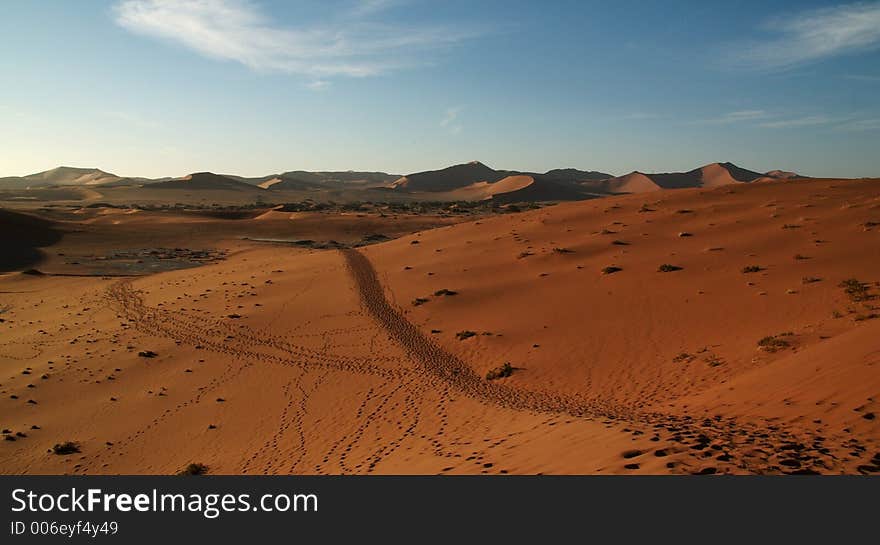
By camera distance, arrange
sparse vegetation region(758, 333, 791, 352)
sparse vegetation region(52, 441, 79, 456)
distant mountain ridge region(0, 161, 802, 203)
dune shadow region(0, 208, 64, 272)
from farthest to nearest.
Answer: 1. distant mountain ridge region(0, 161, 802, 203)
2. dune shadow region(0, 208, 64, 272)
3. sparse vegetation region(758, 333, 791, 352)
4. sparse vegetation region(52, 441, 79, 456)

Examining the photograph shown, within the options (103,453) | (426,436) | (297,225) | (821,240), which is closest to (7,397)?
(103,453)

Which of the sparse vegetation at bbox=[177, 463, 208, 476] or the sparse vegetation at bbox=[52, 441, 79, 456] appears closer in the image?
the sparse vegetation at bbox=[177, 463, 208, 476]

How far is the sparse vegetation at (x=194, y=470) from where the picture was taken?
977cm

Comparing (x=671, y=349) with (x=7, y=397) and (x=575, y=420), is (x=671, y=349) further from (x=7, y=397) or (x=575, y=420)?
(x=7, y=397)

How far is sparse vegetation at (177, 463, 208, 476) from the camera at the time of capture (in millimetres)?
9773

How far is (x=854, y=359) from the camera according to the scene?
9289 mm

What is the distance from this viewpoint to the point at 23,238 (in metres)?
45.3

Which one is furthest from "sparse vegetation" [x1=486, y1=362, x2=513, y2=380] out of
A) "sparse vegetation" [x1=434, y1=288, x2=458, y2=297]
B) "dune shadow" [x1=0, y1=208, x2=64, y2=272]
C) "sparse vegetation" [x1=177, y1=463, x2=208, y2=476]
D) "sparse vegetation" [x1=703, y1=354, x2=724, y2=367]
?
"dune shadow" [x1=0, y1=208, x2=64, y2=272]

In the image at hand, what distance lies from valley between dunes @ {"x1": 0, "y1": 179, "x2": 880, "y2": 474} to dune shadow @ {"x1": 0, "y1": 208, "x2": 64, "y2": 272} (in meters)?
9.94

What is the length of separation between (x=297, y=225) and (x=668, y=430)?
171 feet

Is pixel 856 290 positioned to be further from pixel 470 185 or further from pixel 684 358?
pixel 470 185

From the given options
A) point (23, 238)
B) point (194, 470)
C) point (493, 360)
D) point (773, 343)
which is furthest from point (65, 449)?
point (23, 238)

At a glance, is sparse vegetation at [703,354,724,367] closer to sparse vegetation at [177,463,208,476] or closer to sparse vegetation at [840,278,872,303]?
sparse vegetation at [840,278,872,303]
